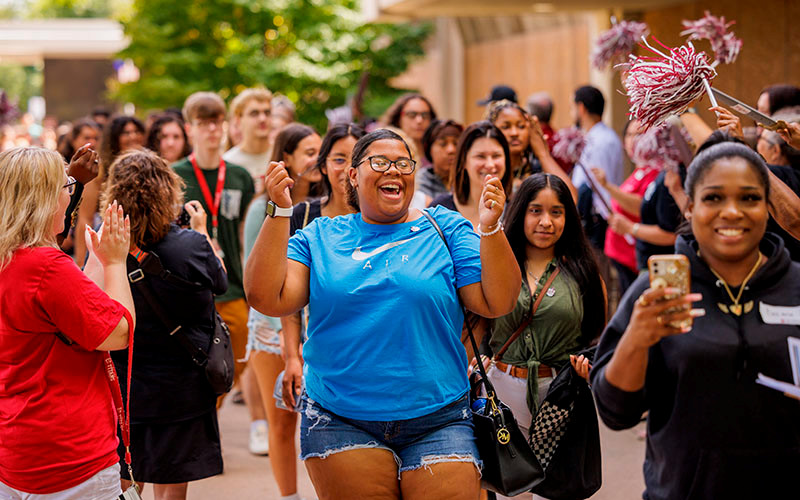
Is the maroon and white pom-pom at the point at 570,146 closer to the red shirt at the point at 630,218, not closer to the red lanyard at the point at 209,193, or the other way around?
the red shirt at the point at 630,218

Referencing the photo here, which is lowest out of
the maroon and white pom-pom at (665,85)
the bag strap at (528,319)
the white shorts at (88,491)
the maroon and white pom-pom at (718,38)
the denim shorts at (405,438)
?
the white shorts at (88,491)

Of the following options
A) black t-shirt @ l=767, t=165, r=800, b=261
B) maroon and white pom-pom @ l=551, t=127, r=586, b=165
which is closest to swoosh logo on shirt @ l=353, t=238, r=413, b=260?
black t-shirt @ l=767, t=165, r=800, b=261

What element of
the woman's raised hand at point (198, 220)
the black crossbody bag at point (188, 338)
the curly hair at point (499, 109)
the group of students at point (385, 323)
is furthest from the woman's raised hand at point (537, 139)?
the black crossbody bag at point (188, 338)

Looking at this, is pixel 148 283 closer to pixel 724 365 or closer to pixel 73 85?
pixel 724 365

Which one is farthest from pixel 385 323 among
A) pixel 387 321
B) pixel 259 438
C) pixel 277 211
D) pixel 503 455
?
pixel 259 438

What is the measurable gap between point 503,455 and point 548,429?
786mm

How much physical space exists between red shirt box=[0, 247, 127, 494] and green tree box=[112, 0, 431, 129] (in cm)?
1409

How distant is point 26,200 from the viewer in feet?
11.8

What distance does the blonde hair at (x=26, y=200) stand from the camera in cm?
358

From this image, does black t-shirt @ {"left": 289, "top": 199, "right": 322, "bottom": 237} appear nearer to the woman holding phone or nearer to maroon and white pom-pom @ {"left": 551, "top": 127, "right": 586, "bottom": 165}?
the woman holding phone

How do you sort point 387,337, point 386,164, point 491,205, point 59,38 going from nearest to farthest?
point 491,205, point 387,337, point 386,164, point 59,38

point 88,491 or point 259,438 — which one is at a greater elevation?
point 88,491

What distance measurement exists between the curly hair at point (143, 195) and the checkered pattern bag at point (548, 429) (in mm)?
2108

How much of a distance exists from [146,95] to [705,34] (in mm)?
14787
